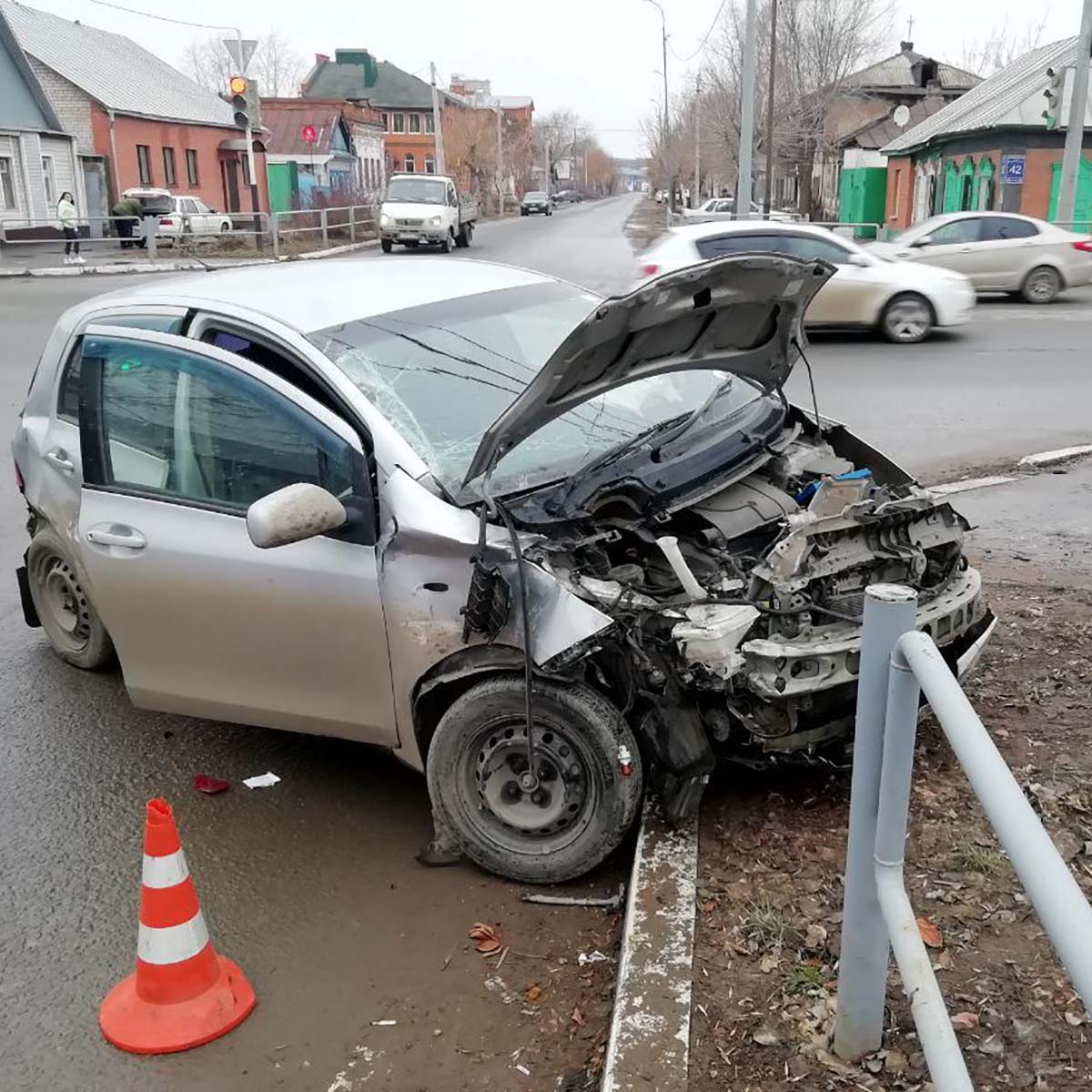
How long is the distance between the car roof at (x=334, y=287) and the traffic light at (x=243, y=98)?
19.5 m

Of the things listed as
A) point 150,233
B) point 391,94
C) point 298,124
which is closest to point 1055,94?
point 150,233

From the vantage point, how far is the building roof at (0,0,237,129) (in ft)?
141

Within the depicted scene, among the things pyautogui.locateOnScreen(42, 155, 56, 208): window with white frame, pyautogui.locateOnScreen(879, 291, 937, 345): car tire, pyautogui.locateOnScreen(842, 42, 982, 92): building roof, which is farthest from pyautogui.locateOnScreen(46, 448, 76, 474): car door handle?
pyautogui.locateOnScreen(842, 42, 982, 92): building roof

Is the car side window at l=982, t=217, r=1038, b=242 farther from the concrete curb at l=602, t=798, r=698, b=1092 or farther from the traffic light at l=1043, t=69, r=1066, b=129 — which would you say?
the concrete curb at l=602, t=798, r=698, b=1092

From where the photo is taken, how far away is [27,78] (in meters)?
38.1

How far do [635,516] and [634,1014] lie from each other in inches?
64.0

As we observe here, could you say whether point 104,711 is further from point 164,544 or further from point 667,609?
point 667,609

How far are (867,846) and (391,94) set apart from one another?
10407 cm

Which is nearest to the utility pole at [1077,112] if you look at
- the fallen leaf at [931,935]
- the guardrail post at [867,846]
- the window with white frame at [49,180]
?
the fallen leaf at [931,935]

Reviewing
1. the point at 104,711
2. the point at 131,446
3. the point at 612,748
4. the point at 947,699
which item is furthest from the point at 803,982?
the point at 104,711

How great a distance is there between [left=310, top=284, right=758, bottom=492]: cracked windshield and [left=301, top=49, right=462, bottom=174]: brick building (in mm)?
94328

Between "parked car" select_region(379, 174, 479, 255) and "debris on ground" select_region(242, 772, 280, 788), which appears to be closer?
"debris on ground" select_region(242, 772, 280, 788)

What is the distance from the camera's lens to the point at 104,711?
5141mm

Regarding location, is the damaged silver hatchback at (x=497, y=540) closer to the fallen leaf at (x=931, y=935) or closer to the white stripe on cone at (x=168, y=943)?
the fallen leaf at (x=931, y=935)
